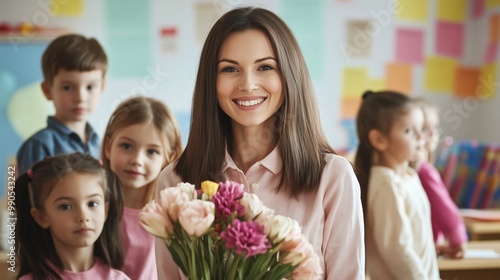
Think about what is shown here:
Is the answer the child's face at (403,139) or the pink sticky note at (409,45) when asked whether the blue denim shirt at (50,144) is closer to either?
the child's face at (403,139)

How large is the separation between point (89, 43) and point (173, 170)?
0.90m

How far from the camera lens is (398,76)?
504 cm

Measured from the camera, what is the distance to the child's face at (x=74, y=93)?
6.55 feet

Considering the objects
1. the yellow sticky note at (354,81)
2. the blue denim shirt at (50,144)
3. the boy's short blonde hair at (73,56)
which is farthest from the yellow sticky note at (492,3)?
the blue denim shirt at (50,144)

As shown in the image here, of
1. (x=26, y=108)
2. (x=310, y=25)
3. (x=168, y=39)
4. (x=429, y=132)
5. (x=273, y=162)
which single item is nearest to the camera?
(x=273, y=162)

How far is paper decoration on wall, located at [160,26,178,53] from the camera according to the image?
4.77m

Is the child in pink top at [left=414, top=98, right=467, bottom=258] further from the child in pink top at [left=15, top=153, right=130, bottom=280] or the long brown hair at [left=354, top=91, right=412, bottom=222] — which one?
the child in pink top at [left=15, top=153, right=130, bottom=280]

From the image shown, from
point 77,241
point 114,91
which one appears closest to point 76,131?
point 77,241

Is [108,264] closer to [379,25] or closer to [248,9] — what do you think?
[248,9]

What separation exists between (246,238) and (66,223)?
2.47 ft

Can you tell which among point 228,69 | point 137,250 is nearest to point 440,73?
point 137,250

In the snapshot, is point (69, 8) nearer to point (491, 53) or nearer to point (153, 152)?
point (491, 53)

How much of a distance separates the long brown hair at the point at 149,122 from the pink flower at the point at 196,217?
0.92 metres

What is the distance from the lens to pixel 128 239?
68.3 inches
